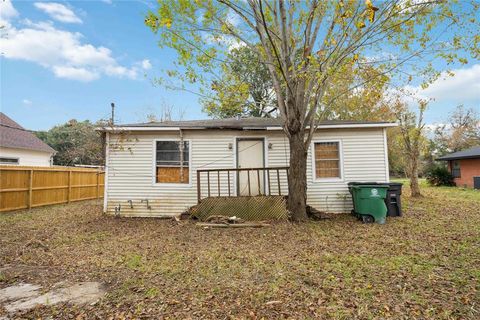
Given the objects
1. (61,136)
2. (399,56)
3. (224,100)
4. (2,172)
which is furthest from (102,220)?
(61,136)

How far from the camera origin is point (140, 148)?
8336 millimetres

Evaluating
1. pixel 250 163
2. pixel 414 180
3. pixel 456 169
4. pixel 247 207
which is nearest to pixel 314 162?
pixel 250 163

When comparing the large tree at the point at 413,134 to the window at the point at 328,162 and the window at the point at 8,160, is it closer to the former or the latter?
the window at the point at 328,162

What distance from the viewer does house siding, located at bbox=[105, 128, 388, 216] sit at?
8.25 meters

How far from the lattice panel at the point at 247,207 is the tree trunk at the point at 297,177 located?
1.14 ft

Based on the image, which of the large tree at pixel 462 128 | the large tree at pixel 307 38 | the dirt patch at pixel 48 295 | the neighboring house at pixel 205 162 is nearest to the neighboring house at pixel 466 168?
the neighboring house at pixel 205 162

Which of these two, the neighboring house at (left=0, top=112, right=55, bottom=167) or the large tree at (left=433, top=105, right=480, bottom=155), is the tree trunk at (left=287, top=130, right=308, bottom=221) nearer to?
the neighboring house at (left=0, top=112, right=55, bottom=167)

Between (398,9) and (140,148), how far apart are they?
7.76m

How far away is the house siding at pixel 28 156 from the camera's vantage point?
1294 cm

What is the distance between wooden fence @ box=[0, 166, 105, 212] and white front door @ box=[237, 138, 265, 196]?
810cm

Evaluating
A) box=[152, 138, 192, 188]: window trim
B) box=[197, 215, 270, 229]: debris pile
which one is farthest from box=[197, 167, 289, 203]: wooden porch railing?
box=[197, 215, 270, 229]: debris pile

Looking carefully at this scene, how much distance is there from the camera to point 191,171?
8320mm

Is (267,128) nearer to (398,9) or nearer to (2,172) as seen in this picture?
(398,9)

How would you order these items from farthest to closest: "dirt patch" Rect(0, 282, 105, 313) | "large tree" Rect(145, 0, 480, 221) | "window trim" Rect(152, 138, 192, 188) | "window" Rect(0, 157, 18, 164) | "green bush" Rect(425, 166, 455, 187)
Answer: "green bush" Rect(425, 166, 455, 187)
"window" Rect(0, 157, 18, 164)
"window trim" Rect(152, 138, 192, 188)
"large tree" Rect(145, 0, 480, 221)
"dirt patch" Rect(0, 282, 105, 313)
